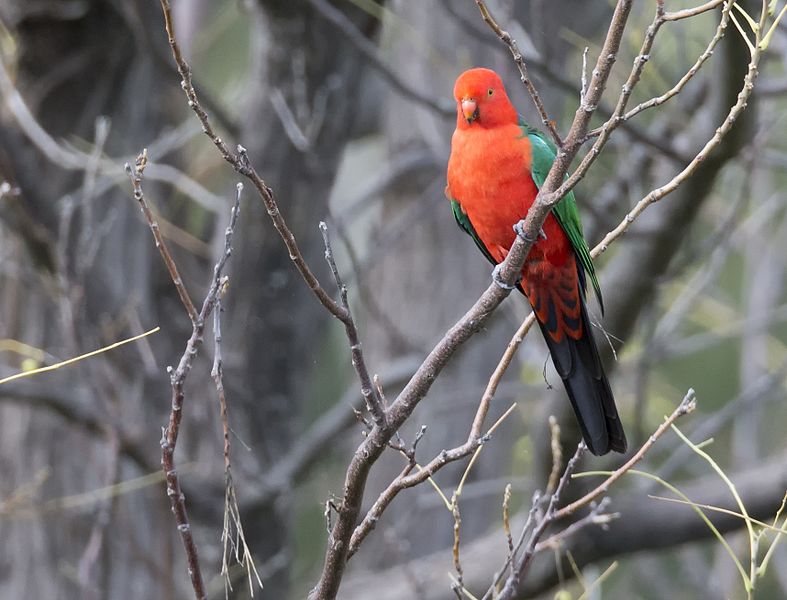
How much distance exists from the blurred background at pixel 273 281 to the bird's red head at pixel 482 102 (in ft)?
0.87

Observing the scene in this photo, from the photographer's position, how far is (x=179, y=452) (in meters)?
4.75

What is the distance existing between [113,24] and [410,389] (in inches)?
137

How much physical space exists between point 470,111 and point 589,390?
0.95 meters

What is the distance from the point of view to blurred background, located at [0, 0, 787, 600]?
3895 millimetres

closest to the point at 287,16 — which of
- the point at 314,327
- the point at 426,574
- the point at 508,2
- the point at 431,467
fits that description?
the point at 508,2

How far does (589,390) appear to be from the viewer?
9.71 ft

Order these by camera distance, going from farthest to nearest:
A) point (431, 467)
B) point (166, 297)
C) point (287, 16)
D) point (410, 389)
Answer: point (166, 297)
point (287, 16)
point (410, 389)
point (431, 467)

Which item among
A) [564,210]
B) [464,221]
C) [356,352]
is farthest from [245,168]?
[464,221]

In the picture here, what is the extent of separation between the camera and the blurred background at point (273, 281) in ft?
12.8

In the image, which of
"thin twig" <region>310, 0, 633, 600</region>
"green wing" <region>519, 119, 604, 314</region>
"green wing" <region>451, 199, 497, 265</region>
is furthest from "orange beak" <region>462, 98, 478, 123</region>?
"thin twig" <region>310, 0, 633, 600</region>

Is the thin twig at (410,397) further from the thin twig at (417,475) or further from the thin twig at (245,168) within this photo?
the thin twig at (245,168)

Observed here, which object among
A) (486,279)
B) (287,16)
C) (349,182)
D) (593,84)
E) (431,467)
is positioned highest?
(349,182)

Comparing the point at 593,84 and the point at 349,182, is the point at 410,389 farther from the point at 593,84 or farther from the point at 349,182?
the point at 349,182

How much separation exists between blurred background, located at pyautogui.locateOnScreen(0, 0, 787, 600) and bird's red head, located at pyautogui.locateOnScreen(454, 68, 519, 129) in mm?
267
